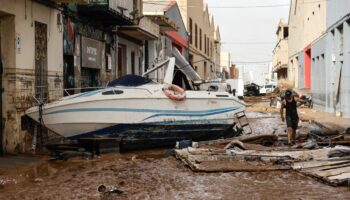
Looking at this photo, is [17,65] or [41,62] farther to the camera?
[41,62]

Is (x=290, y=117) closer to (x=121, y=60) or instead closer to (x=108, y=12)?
(x=108, y=12)

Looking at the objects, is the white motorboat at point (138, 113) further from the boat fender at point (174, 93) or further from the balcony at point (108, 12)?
the balcony at point (108, 12)

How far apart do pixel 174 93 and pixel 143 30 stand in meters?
9.22

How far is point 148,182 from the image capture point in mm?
8445

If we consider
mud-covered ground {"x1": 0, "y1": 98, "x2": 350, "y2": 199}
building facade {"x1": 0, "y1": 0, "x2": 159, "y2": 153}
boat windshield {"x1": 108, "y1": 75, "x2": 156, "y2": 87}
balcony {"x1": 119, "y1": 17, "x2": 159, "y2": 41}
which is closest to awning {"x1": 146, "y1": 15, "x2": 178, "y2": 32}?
balcony {"x1": 119, "y1": 17, "x2": 159, "y2": 41}

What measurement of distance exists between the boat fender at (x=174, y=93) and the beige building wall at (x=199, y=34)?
2547 centimetres

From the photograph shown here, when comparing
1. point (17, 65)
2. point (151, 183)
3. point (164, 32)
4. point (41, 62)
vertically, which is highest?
point (164, 32)

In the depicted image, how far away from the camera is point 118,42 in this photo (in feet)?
68.6

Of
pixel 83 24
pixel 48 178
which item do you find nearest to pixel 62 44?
pixel 83 24

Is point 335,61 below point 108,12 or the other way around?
below

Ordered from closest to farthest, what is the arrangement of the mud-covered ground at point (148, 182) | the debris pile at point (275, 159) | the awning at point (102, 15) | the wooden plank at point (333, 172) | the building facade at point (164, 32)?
the mud-covered ground at point (148, 182) < the wooden plank at point (333, 172) < the debris pile at point (275, 159) < the awning at point (102, 15) < the building facade at point (164, 32)

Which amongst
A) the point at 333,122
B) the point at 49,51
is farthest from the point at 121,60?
the point at 333,122

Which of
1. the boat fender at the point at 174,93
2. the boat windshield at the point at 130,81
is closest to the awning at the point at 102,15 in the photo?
the boat windshield at the point at 130,81

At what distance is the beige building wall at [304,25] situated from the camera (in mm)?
27941
